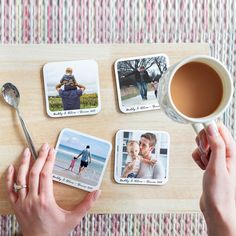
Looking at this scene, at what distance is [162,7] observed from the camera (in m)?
1.01

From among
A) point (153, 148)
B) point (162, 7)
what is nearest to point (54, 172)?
point (153, 148)

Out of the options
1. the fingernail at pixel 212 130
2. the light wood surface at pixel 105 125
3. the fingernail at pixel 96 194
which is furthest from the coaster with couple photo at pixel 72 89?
the fingernail at pixel 212 130

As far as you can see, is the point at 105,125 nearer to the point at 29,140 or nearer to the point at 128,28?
the point at 29,140

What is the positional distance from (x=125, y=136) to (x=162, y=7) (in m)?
0.34

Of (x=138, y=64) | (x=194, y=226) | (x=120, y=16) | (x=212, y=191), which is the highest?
(x=120, y=16)

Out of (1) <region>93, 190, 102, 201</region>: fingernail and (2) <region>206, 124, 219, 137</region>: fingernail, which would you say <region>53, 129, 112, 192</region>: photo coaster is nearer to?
(1) <region>93, 190, 102, 201</region>: fingernail

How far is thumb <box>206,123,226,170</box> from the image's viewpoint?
2.17 ft

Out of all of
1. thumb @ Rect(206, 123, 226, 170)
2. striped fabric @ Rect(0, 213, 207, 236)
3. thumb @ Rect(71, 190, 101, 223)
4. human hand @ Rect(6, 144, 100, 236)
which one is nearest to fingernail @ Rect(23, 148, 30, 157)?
human hand @ Rect(6, 144, 100, 236)

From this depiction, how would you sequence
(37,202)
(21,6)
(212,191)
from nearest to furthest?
(212,191) < (37,202) < (21,6)

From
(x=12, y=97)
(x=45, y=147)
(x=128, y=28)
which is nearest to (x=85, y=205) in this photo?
(x=45, y=147)

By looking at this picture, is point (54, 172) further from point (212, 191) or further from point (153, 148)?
point (212, 191)

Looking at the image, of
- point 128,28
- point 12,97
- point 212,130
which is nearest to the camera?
point 212,130

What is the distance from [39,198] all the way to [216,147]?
14.3 inches

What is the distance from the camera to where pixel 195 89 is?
0.71m
